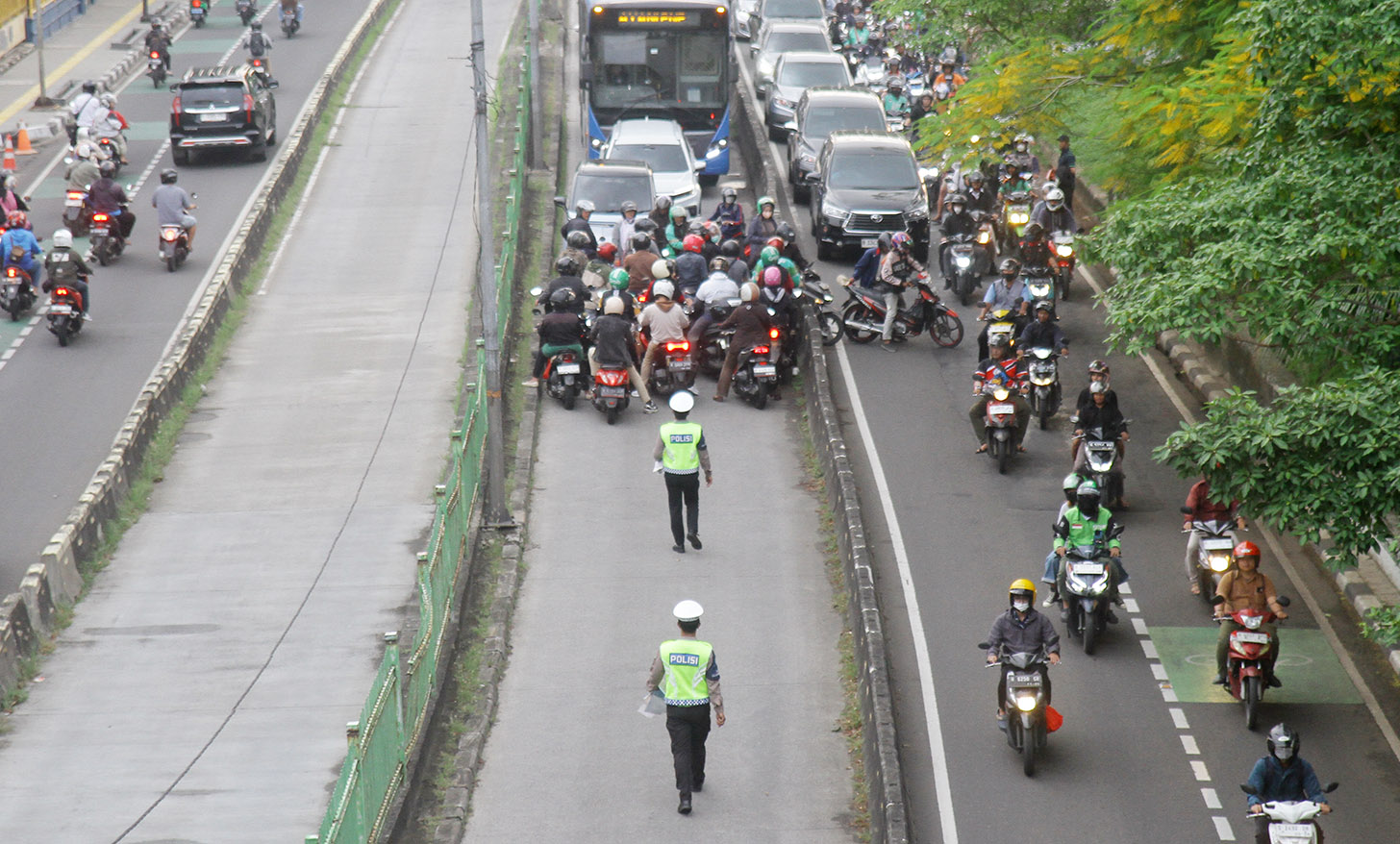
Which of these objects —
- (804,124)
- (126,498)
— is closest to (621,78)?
(804,124)

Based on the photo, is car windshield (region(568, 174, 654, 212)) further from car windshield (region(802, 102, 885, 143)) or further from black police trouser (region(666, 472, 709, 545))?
black police trouser (region(666, 472, 709, 545))

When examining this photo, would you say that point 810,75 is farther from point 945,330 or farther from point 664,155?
point 945,330

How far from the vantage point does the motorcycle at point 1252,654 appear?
14984 mm

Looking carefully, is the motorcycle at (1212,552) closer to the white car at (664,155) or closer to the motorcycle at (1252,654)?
the motorcycle at (1252,654)

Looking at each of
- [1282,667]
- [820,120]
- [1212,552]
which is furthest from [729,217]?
[1282,667]

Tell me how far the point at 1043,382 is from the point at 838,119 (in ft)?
45.1

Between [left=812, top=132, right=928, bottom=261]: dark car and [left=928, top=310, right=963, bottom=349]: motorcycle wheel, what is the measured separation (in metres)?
4.11

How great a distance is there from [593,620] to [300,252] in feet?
56.2

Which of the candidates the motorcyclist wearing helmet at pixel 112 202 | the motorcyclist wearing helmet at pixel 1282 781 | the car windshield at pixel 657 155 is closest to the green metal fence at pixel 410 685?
the motorcyclist wearing helmet at pixel 1282 781

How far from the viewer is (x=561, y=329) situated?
23.0 meters

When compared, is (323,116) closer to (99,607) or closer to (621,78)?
(621,78)

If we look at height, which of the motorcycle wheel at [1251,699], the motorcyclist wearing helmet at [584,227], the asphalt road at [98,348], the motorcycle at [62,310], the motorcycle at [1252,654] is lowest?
the asphalt road at [98,348]

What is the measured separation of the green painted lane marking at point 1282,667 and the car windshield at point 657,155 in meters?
17.9

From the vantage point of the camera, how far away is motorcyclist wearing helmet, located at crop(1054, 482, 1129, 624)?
16250 millimetres
